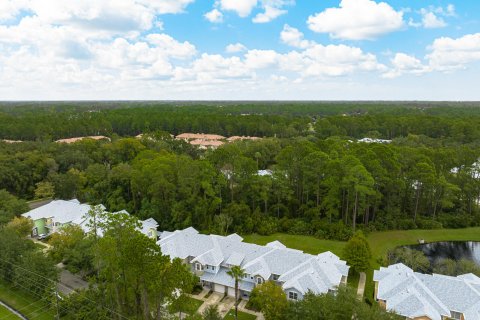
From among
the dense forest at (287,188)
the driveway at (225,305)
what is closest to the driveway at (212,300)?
the driveway at (225,305)

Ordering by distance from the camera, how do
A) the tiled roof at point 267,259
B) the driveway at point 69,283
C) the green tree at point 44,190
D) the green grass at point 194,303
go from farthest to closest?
the green tree at point 44,190 < the driveway at point 69,283 < the tiled roof at point 267,259 < the green grass at point 194,303

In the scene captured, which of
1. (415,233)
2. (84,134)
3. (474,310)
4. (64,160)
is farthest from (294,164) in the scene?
(84,134)

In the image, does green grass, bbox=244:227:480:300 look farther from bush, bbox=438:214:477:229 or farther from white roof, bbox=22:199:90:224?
white roof, bbox=22:199:90:224

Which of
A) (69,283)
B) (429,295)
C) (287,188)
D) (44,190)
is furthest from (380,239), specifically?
(44,190)

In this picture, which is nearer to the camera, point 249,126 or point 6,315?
point 6,315

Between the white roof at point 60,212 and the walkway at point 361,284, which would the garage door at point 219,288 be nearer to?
the walkway at point 361,284

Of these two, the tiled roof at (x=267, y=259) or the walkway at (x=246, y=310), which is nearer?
the walkway at (x=246, y=310)

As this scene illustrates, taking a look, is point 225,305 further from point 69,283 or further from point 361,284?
point 69,283
